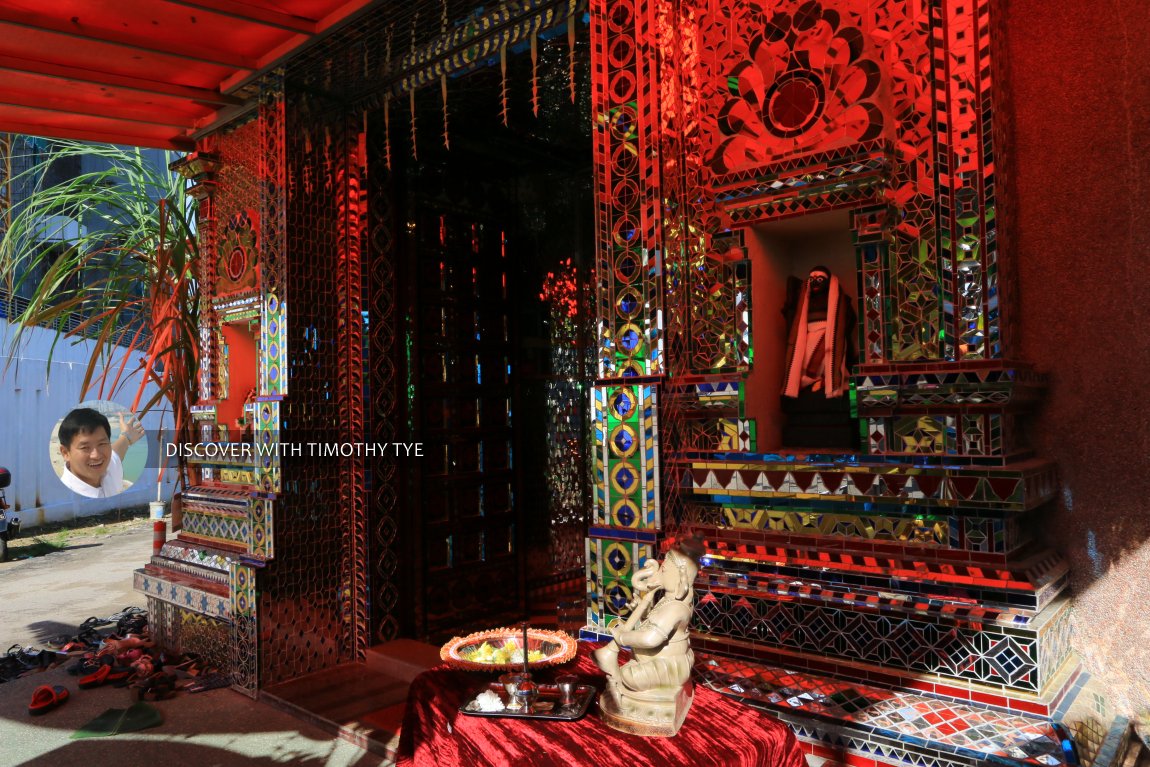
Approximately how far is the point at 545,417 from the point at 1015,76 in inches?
147

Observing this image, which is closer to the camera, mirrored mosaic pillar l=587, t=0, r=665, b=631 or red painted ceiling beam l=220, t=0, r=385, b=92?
mirrored mosaic pillar l=587, t=0, r=665, b=631

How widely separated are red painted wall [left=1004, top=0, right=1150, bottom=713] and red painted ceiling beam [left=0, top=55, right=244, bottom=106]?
436 cm

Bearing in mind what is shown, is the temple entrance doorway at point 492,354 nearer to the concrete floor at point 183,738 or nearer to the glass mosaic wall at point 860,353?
the concrete floor at point 183,738

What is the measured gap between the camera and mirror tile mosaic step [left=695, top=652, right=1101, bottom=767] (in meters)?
1.95

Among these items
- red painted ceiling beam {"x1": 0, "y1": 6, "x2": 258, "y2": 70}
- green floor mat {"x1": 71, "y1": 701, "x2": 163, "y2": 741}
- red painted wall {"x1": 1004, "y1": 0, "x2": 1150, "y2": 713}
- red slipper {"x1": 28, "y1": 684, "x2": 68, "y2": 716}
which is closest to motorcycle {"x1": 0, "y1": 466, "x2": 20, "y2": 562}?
red slipper {"x1": 28, "y1": 684, "x2": 68, "y2": 716}

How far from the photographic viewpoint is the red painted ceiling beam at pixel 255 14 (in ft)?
11.9

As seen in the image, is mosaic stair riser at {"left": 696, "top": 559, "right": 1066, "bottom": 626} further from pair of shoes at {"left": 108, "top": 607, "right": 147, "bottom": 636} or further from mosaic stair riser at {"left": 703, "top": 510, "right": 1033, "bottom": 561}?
pair of shoes at {"left": 108, "top": 607, "right": 147, "bottom": 636}

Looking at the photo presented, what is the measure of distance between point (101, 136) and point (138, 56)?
4.91 ft

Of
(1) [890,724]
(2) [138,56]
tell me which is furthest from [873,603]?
(2) [138,56]

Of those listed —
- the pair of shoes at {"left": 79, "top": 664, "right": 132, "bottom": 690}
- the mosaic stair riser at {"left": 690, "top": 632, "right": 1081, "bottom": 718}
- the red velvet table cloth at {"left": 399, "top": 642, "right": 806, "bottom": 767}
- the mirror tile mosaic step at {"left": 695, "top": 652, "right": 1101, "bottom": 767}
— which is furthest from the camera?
the pair of shoes at {"left": 79, "top": 664, "right": 132, "bottom": 690}

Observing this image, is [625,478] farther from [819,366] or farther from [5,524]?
[5,524]

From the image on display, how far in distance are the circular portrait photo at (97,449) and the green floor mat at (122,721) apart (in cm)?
115

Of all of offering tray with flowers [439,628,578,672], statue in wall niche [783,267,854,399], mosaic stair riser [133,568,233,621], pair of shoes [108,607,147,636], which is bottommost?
pair of shoes [108,607,147,636]

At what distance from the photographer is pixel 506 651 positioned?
2.22 meters
